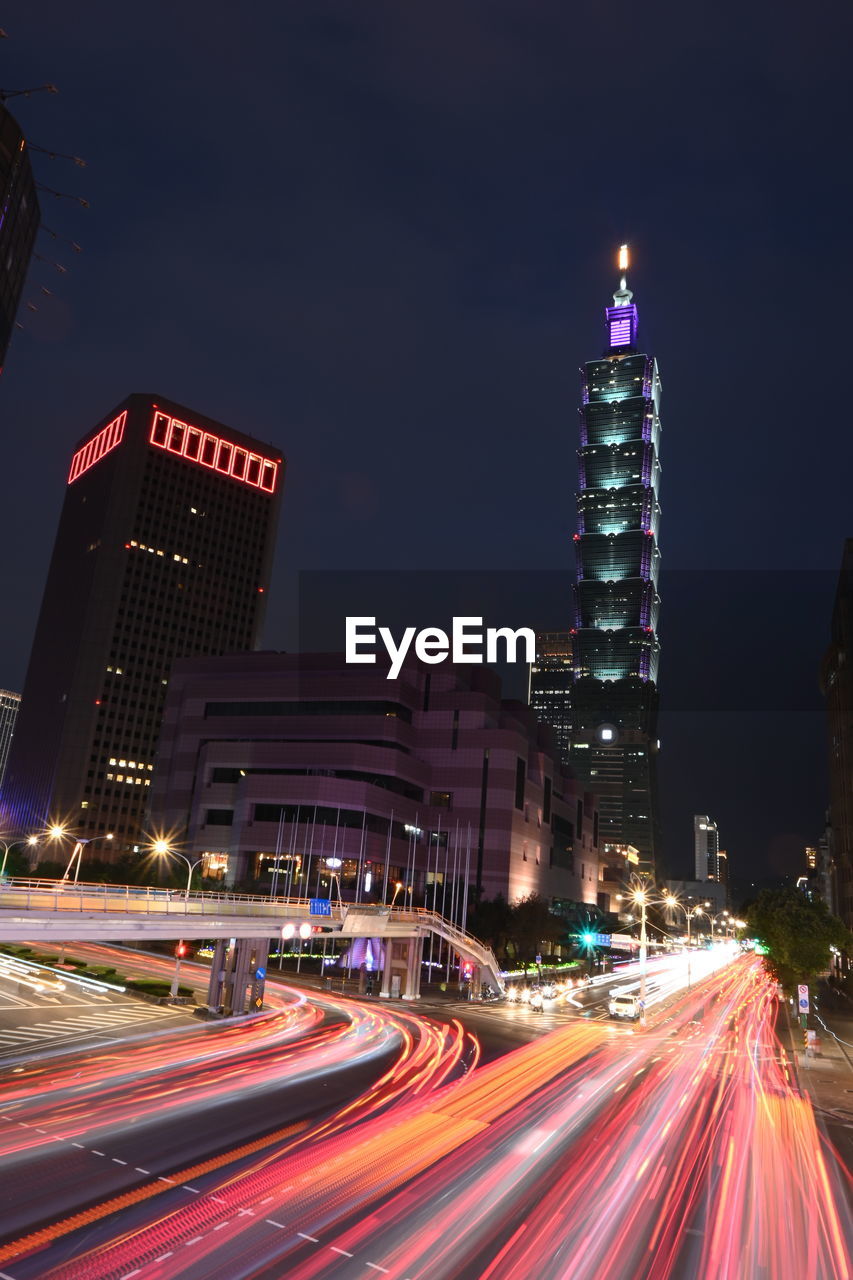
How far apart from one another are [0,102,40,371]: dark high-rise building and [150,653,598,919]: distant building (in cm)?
6125

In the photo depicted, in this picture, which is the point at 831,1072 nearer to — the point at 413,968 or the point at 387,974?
the point at 413,968

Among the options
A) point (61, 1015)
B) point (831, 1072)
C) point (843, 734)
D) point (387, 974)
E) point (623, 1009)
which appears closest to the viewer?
point (831, 1072)

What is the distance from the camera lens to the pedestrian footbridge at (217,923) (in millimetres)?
34875

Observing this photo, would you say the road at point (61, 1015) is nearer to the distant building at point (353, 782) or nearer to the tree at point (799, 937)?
the tree at point (799, 937)

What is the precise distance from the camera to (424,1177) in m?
23.0

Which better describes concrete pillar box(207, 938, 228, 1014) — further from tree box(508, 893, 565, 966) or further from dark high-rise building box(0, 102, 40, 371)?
dark high-rise building box(0, 102, 40, 371)

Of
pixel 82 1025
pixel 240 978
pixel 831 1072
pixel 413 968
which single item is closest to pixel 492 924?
pixel 413 968

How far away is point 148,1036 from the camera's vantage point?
145 feet

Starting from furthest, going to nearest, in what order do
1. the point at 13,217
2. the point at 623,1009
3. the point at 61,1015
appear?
the point at 13,217 → the point at 623,1009 → the point at 61,1015

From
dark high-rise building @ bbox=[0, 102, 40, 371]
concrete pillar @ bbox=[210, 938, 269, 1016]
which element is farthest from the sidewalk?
dark high-rise building @ bbox=[0, 102, 40, 371]

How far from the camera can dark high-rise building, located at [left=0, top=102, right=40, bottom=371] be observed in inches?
3971

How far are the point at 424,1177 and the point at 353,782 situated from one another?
9458 centimetres

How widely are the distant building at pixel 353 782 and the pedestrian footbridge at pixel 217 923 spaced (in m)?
38.2

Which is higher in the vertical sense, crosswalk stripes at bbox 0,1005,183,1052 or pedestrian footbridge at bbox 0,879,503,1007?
pedestrian footbridge at bbox 0,879,503,1007
